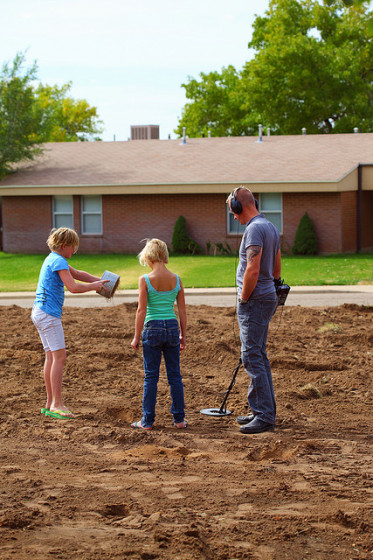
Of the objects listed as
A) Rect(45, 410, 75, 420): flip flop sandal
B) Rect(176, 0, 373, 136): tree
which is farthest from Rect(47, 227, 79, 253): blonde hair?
Rect(176, 0, 373, 136): tree

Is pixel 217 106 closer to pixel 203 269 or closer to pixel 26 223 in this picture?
pixel 26 223

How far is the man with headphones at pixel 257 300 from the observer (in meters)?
6.46

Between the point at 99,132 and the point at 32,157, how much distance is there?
4171 cm

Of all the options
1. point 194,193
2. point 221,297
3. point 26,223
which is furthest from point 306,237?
point 26,223

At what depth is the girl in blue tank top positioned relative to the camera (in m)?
6.62

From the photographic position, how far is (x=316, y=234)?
93.2ft

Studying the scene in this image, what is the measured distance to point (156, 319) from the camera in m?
6.67

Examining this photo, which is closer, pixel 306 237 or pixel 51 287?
pixel 51 287

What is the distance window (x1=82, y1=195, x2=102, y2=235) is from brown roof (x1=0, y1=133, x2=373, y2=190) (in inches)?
35.5

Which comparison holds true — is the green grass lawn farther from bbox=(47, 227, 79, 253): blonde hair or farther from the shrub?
bbox=(47, 227, 79, 253): blonde hair

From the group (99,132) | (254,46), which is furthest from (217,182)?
(99,132)

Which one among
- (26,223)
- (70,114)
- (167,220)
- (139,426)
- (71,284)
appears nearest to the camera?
(139,426)

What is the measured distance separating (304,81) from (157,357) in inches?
1655

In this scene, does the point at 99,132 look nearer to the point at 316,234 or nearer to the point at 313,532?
the point at 316,234
